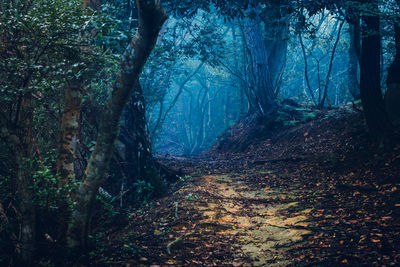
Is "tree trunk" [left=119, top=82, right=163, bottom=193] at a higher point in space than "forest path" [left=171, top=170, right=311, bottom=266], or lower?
higher

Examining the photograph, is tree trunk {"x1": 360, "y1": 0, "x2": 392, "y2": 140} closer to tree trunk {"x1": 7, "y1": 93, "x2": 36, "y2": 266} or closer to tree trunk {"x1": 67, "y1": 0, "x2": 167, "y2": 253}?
tree trunk {"x1": 67, "y1": 0, "x2": 167, "y2": 253}

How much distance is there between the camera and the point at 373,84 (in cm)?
642

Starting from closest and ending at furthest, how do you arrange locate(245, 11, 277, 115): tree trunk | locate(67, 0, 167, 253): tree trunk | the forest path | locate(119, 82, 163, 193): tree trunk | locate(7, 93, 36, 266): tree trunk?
locate(67, 0, 167, 253): tree trunk < locate(7, 93, 36, 266): tree trunk < the forest path < locate(119, 82, 163, 193): tree trunk < locate(245, 11, 277, 115): tree trunk

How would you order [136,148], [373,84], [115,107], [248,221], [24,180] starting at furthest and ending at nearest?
[136,148] → [373,84] → [248,221] → [24,180] → [115,107]

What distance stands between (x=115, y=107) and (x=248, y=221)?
130 inches

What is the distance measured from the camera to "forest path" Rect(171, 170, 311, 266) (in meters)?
3.81

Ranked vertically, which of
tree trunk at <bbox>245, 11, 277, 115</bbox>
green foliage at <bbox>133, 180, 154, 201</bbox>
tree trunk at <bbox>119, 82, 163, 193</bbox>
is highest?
tree trunk at <bbox>245, 11, 277, 115</bbox>

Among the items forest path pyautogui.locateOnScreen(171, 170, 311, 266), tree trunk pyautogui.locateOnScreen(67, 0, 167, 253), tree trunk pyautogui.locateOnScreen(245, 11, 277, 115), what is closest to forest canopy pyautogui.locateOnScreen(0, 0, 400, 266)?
tree trunk pyautogui.locateOnScreen(67, 0, 167, 253)

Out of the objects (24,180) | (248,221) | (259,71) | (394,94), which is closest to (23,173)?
(24,180)

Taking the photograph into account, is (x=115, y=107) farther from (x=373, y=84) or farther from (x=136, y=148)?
(x=373, y=84)

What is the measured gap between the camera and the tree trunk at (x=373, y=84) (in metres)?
6.30

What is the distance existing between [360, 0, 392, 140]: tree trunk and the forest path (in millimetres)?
2546

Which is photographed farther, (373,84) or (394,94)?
(394,94)

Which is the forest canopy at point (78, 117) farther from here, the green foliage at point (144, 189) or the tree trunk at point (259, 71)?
the tree trunk at point (259, 71)
